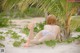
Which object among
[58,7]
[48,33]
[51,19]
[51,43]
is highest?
[58,7]

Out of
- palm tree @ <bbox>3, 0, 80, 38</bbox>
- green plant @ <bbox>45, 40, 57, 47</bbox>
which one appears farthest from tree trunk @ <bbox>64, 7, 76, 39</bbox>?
green plant @ <bbox>45, 40, 57, 47</bbox>

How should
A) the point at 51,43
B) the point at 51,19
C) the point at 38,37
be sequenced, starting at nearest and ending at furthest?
the point at 51,43 < the point at 38,37 < the point at 51,19

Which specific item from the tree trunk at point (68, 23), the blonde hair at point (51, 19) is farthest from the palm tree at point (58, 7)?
the blonde hair at point (51, 19)

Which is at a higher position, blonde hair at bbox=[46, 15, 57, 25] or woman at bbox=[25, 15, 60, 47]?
blonde hair at bbox=[46, 15, 57, 25]

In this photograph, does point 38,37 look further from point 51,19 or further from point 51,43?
point 51,19

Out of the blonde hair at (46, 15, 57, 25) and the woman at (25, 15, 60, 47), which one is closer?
the woman at (25, 15, 60, 47)

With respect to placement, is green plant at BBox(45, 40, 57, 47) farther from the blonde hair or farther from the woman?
the blonde hair

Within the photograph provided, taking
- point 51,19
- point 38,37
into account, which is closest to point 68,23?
point 51,19

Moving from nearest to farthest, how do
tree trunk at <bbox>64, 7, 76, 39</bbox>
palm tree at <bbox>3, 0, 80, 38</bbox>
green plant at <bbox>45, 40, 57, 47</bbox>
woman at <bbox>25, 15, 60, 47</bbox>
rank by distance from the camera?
green plant at <bbox>45, 40, 57, 47</bbox>
woman at <bbox>25, 15, 60, 47</bbox>
palm tree at <bbox>3, 0, 80, 38</bbox>
tree trunk at <bbox>64, 7, 76, 39</bbox>

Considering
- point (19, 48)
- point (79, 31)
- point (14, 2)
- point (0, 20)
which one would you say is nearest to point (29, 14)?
point (0, 20)

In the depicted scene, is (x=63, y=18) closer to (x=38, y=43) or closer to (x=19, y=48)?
(x=38, y=43)

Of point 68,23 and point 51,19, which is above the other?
point 51,19

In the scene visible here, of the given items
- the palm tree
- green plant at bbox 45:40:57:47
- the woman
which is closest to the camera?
green plant at bbox 45:40:57:47

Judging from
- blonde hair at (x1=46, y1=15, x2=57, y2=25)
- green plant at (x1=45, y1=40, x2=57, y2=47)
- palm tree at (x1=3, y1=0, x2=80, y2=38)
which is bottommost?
green plant at (x1=45, y1=40, x2=57, y2=47)
